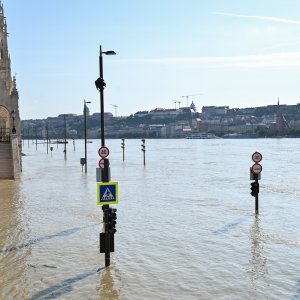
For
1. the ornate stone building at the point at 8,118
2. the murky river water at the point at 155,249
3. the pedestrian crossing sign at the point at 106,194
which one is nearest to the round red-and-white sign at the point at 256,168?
the murky river water at the point at 155,249

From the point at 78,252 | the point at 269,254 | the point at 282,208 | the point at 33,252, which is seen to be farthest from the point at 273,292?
the point at 282,208

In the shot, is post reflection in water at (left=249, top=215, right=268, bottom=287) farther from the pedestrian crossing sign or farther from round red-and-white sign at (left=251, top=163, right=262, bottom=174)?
the pedestrian crossing sign

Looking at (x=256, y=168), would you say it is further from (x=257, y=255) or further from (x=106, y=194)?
(x=106, y=194)

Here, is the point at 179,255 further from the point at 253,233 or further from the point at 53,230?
the point at 53,230

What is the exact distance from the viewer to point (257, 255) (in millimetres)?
15695

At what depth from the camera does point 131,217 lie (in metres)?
23.2

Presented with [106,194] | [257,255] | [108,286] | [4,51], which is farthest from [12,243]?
[4,51]

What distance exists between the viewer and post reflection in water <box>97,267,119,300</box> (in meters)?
12.0

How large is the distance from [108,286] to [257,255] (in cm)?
561

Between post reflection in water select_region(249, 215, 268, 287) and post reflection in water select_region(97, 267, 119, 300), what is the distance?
12.5 feet

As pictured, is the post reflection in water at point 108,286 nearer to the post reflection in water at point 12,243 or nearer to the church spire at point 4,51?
the post reflection in water at point 12,243

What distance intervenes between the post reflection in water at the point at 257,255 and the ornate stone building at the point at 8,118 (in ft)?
91.0

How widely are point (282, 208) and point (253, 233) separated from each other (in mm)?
7585

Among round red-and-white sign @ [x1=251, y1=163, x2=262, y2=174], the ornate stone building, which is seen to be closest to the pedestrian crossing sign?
round red-and-white sign @ [x1=251, y1=163, x2=262, y2=174]
